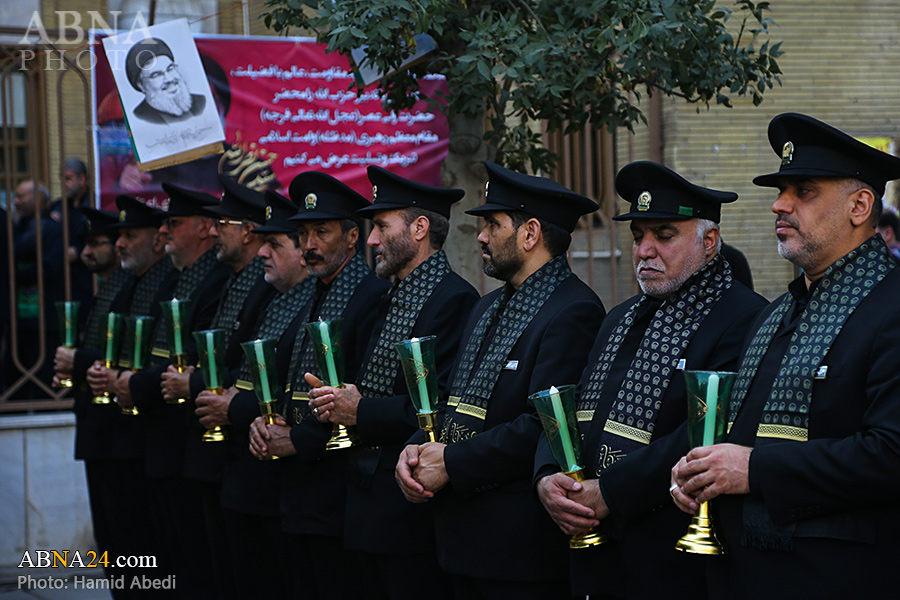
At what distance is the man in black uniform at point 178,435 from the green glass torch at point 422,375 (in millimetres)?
2513

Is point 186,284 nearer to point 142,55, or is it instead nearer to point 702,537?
point 142,55

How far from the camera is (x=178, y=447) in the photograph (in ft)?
19.9

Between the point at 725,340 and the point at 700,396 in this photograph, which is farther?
the point at 725,340

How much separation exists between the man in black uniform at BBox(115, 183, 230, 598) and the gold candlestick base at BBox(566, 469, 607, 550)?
326 centimetres

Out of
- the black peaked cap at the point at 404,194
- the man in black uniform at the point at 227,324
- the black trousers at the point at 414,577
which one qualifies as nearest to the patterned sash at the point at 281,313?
the man in black uniform at the point at 227,324

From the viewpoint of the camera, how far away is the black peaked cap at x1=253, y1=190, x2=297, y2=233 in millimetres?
5301

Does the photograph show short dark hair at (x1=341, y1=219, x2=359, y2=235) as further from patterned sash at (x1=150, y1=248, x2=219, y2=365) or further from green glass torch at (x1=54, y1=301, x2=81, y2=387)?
green glass torch at (x1=54, y1=301, x2=81, y2=387)

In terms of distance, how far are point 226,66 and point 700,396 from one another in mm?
5634

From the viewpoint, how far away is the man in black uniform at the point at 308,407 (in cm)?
459

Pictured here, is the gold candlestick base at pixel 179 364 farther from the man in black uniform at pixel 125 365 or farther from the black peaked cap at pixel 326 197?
the black peaked cap at pixel 326 197

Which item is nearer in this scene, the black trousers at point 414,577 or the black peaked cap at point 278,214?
the black trousers at point 414,577

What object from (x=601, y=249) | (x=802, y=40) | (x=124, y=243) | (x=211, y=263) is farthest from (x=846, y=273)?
(x=802, y=40)

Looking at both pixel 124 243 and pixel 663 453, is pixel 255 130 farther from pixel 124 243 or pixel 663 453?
pixel 663 453

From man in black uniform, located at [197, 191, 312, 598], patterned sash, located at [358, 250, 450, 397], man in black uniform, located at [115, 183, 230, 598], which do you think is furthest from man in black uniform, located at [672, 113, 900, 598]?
man in black uniform, located at [115, 183, 230, 598]
